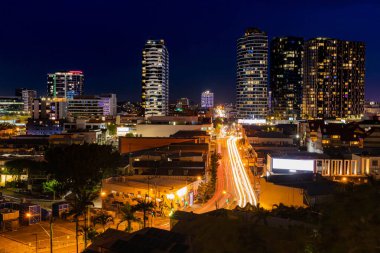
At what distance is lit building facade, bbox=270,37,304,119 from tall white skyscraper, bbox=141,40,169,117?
101 feet

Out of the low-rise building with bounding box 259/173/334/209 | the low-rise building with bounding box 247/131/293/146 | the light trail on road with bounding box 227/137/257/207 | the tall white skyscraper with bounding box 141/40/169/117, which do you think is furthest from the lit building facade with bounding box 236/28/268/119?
the low-rise building with bounding box 259/173/334/209

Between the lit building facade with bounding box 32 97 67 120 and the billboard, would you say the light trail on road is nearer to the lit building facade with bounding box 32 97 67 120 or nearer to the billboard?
the billboard

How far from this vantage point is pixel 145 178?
25.8 m

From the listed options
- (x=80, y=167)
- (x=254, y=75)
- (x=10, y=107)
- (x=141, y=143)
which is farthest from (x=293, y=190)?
(x=10, y=107)

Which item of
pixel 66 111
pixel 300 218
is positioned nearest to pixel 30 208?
pixel 300 218

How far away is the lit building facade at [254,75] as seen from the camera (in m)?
93.6

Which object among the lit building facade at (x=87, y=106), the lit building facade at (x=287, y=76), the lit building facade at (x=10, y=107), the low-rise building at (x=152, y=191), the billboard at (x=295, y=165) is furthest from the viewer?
the lit building facade at (x=10, y=107)

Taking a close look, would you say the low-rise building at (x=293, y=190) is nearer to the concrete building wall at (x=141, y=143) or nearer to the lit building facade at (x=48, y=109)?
the concrete building wall at (x=141, y=143)

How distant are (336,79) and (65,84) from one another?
8327cm

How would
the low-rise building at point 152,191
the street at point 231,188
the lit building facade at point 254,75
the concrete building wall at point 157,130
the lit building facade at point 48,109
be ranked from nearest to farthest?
1. the low-rise building at point 152,191
2. the street at point 231,188
3. the concrete building wall at point 157,130
4. the lit building facade at point 48,109
5. the lit building facade at point 254,75

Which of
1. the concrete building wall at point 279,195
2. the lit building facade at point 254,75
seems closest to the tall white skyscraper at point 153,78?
the lit building facade at point 254,75

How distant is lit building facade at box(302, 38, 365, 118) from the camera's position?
97625 millimetres

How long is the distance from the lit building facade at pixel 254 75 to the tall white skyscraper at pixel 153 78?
2160 cm

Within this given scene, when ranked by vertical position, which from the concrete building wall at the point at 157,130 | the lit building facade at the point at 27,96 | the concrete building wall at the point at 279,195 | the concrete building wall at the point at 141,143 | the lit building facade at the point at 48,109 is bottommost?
the concrete building wall at the point at 279,195
